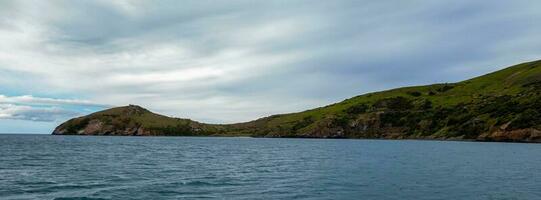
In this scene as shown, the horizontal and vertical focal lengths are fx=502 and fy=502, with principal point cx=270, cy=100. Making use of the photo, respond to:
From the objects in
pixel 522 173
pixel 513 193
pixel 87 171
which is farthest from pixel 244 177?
pixel 522 173

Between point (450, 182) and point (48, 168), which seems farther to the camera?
point (48, 168)

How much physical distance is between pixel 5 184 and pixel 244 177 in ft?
86.9

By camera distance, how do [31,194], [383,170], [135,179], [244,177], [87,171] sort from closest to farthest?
[31,194] < [135,179] < [244,177] < [87,171] < [383,170]

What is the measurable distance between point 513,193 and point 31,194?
148 feet

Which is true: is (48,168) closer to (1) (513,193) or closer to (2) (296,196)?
(2) (296,196)

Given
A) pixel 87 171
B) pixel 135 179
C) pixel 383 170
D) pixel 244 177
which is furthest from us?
pixel 383 170

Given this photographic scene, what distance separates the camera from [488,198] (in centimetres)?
4556

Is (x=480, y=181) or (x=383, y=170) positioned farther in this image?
(x=383, y=170)

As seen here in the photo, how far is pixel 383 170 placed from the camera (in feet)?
245

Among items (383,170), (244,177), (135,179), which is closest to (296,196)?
(244,177)

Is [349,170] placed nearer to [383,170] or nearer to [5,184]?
[383,170]

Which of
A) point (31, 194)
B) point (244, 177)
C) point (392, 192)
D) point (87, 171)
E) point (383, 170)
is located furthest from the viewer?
point (383, 170)

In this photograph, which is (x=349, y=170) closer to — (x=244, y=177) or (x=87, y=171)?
(x=244, y=177)

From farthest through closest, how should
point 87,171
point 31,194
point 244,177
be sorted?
point 87,171, point 244,177, point 31,194
